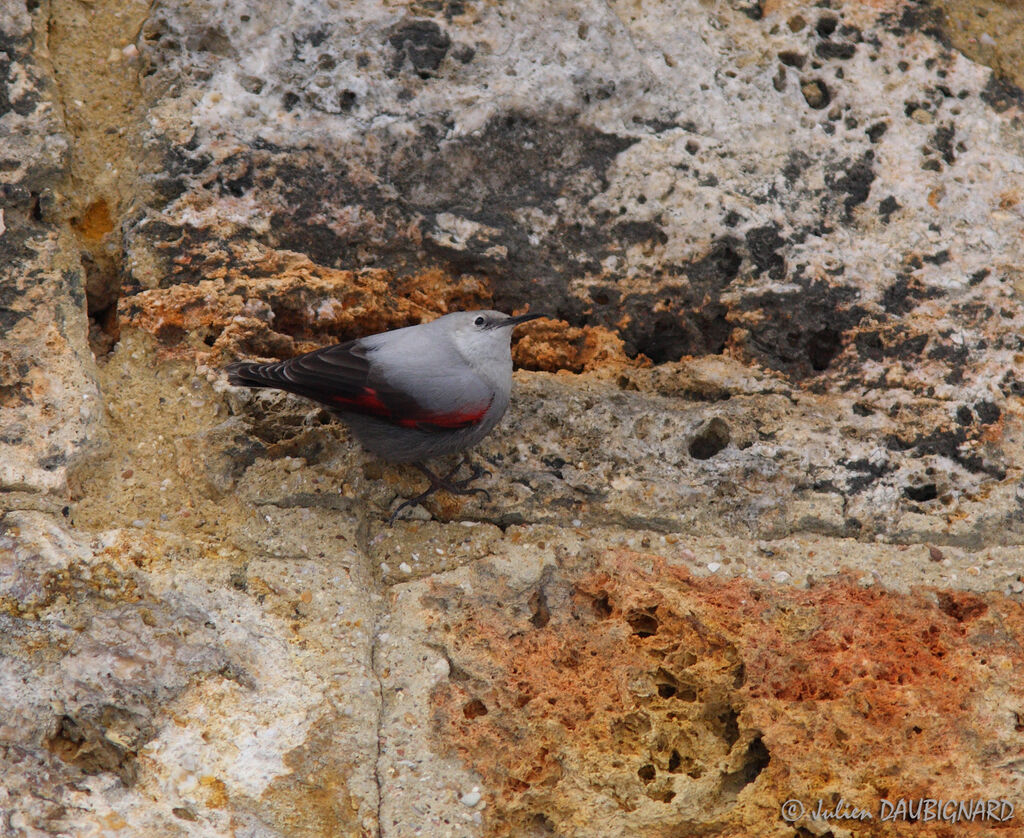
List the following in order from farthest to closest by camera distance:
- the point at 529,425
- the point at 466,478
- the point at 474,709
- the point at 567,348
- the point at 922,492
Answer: the point at 567,348 → the point at 529,425 → the point at 466,478 → the point at 922,492 → the point at 474,709

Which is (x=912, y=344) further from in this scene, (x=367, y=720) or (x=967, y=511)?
(x=367, y=720)

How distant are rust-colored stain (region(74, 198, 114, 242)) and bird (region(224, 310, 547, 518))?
65cm

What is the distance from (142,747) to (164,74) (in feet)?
7.13

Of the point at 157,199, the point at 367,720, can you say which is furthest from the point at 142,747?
the point at 157,199

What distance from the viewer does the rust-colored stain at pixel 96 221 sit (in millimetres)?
3168

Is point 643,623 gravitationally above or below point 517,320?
below

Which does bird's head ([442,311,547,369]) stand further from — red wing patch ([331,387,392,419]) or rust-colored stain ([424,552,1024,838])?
rust-colored stain ([424,552,1024,838])

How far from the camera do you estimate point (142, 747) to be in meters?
2.34

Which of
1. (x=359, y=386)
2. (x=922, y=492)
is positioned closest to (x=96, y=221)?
(x=359, y=386)

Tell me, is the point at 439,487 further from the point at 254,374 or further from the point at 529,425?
the point at 254,374

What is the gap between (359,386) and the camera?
10.3 feet

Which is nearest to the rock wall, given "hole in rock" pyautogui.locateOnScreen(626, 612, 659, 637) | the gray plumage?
"hole in rock" pyautogui.locateOnScreen(626, 612, 659, 637)

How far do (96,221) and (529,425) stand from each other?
5.21 feet

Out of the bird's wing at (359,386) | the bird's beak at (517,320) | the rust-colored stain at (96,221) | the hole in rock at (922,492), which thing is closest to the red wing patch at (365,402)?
the bird's wing at (359,386)
